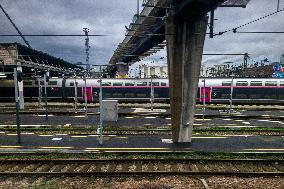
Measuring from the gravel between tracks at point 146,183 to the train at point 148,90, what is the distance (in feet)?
78.6

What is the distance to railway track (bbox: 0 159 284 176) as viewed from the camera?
34.2 feet

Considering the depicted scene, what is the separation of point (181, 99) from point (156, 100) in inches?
868

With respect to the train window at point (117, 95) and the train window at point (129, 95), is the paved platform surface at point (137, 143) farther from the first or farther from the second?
the train window at point (129, 95)

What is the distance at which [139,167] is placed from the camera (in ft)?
36.9

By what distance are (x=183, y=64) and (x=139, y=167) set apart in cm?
655

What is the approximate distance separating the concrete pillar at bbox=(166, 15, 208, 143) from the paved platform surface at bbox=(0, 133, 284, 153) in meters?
1.31

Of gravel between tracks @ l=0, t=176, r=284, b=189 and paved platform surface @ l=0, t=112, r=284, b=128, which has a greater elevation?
paved platform surface @ l=0, t=112, r=284, b=128

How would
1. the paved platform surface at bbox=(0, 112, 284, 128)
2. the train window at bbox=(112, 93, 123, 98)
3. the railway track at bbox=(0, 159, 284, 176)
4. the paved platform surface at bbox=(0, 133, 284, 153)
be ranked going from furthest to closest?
the train window at bbox=(112, 93, 123, 98) → the paved platform surface at bbox=(0, 112, 284, 128) → the paved platform surface at bbox=(0, 133, 284, 153) → the railway track at bbox=(0, 159, 284, 176)

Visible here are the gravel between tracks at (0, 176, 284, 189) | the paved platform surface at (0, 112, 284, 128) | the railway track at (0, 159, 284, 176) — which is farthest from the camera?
the paved platform surface at (0, 112, 284, 128)

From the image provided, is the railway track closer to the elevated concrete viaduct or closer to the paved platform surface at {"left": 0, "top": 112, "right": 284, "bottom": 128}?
the elevated concrete viaduct

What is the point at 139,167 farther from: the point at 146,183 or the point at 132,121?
the point at 132,121

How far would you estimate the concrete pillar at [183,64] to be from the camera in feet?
45.4

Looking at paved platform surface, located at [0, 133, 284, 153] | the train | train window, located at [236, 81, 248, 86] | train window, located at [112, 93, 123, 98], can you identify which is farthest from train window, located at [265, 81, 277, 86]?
train window, located at [112, 93, 123, 98]

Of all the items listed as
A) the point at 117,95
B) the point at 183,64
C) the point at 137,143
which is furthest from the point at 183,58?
the point at 117,95
